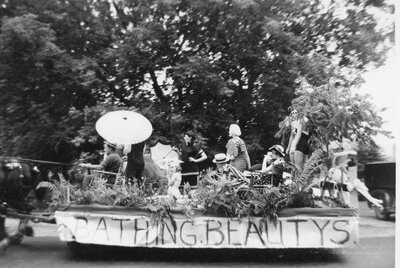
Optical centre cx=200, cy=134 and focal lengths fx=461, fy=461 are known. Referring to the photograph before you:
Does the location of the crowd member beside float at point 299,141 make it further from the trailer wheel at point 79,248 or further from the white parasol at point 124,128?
the trailer wheel at point 79,248

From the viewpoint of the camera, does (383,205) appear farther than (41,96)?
No

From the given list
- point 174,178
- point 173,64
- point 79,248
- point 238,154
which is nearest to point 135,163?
point 174,178

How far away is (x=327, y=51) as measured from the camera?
29.7 feet

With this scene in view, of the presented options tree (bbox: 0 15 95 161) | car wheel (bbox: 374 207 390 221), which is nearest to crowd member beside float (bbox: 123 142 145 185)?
tree (bbox: 0 15 95 161)

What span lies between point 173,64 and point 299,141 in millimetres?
3333

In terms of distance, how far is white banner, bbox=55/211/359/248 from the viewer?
564 centimetres

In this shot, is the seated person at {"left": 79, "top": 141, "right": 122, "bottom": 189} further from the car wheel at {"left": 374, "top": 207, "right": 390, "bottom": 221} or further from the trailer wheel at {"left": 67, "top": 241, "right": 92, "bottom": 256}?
the car wheel at {"left": 374, "top": 207, "right": 390, "bottom": 221}

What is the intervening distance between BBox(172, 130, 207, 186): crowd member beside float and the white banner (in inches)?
70.3

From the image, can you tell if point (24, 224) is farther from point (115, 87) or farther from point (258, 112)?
point (258, 112)

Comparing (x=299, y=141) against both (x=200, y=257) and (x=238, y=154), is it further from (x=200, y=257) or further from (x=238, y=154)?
(x=200, y=257)

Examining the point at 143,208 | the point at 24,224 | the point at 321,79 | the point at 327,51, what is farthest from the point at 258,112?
the point at 24,224

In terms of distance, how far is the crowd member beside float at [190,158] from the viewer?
24.8ft

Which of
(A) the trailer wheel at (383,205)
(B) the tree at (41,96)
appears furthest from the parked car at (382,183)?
(B) the tree at (41,96)

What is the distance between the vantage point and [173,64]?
29.5 ft
